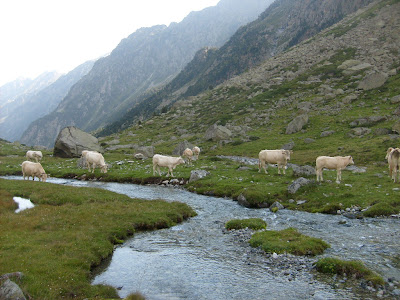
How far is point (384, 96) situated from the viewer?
7150cm

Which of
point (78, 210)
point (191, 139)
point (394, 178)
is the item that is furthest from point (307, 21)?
point (78, 210)

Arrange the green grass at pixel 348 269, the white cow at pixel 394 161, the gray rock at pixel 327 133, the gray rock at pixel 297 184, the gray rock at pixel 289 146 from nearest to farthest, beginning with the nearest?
the green grass at pixel 348 269
the white cow at pixel 394 161
the gray rock at pixel 297 184
the gray rock at pixel 289 146
the gray rock at pixel 327 133

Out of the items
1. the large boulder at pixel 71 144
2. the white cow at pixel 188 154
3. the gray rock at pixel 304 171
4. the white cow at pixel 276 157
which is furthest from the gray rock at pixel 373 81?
the large boulder at pixel 71 144

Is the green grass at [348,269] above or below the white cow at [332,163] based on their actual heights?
below

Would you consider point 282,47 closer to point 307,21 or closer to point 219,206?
point 307,21

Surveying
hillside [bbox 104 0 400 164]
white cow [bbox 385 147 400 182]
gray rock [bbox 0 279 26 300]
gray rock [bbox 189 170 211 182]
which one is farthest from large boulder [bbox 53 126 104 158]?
gray rock [bbox 0 279 26 300]

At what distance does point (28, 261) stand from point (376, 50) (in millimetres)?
115424

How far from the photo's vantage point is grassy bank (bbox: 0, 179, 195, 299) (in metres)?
12.9

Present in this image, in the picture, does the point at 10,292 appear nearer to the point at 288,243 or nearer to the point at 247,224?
the point at 288,243

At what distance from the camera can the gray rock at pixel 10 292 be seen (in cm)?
1029

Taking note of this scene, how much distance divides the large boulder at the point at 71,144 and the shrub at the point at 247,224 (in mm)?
55202

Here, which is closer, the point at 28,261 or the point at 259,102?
the point at 28,261

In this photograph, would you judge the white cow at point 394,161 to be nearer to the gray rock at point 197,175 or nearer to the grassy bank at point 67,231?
the grassy bank at point 67,231

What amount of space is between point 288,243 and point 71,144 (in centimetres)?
6194
